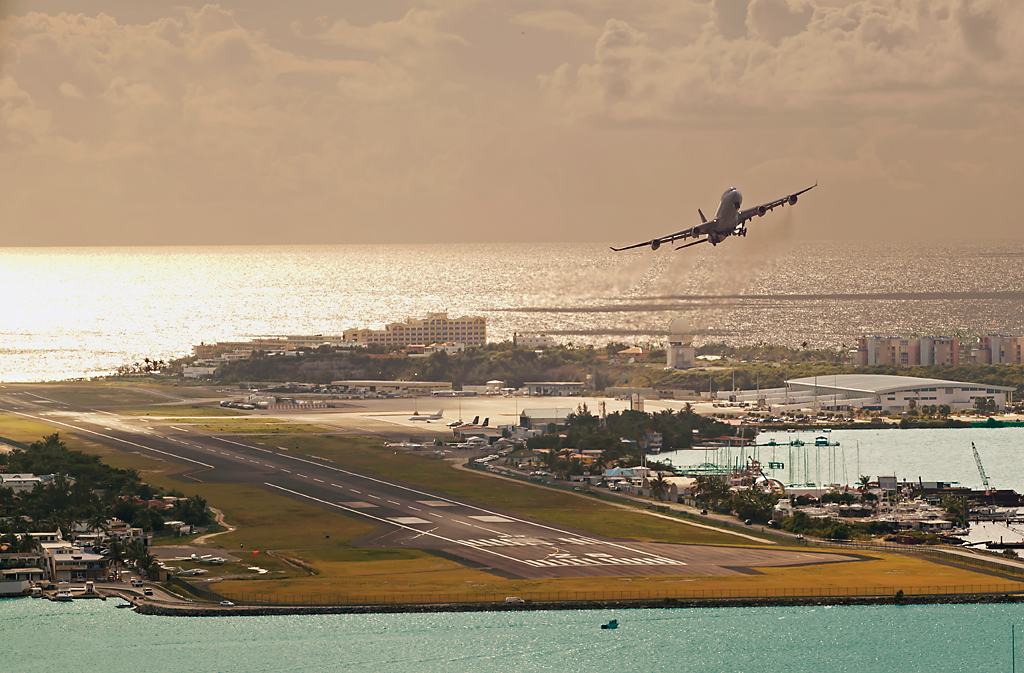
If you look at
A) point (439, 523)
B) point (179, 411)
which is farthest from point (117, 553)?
point (179, 411)

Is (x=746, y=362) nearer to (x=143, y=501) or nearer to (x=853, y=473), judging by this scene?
(x=853, y=473)

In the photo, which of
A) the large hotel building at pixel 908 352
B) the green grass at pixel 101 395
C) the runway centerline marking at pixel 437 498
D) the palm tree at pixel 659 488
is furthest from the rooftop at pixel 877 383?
the green grass at pixel 101 395

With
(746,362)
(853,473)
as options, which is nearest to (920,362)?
(746,362)

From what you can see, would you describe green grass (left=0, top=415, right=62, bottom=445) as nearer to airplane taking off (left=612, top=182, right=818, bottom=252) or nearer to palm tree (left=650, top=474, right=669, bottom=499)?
palm tree (left=650, top=474, right=669, bottom=499)

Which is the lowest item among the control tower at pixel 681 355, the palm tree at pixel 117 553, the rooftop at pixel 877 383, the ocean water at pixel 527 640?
the ocean water at pixel 527 640

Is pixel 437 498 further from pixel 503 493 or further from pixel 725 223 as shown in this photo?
pixel 725 223

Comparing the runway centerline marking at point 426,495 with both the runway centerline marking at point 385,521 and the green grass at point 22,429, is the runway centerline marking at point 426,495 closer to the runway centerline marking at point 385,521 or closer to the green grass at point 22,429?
the runway centerline marking at point 385,521

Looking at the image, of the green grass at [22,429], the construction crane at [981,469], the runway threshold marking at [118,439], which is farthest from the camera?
the green grass at [22,429]

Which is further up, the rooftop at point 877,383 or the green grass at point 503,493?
the rooftop at point 877,383
